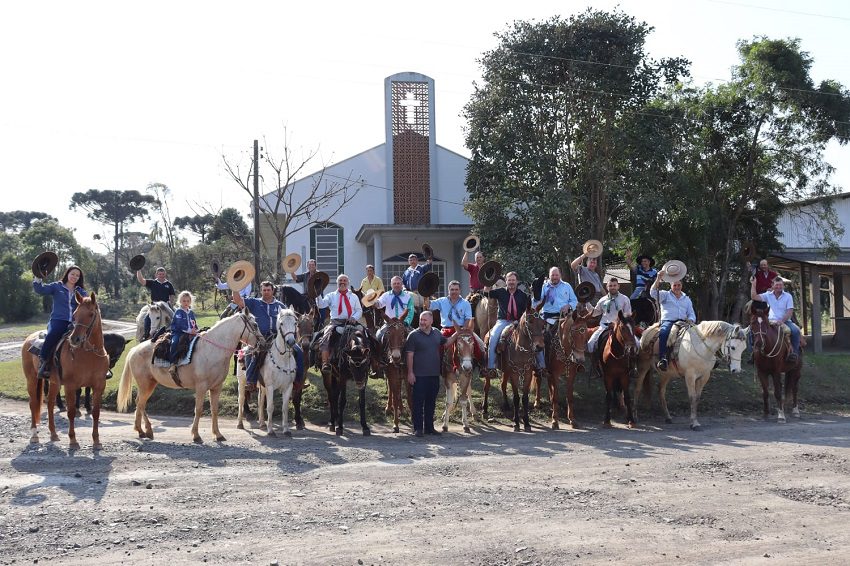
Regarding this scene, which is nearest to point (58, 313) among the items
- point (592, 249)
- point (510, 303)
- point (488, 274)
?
point (510, 303)

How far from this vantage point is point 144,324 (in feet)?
51.8

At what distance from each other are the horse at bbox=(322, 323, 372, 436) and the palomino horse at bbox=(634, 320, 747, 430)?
5326 mm

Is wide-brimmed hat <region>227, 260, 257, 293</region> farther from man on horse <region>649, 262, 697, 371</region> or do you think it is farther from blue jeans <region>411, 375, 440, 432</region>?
man on horse <region>649, 262, 697, 371</region>

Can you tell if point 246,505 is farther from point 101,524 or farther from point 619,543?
point 619,543

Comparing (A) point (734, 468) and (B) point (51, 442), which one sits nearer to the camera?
(A) point (734, 468)

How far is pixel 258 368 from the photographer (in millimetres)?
13469

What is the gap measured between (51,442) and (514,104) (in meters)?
14.6

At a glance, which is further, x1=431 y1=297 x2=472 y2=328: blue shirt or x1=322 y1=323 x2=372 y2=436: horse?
x1=431 y1=297 x2=472 y2=328: blue shirt

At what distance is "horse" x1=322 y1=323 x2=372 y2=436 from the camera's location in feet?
43.1

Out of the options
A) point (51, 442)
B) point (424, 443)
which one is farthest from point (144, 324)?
point (424, 443)

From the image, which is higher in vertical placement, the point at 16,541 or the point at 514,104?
the point at 514,104

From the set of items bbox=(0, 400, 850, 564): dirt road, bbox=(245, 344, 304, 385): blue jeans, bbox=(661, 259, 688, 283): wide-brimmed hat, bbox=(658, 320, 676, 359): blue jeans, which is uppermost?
bbox=(661, 259, 688, 283): wide-brimmed hat

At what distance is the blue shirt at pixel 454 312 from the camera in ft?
46.0

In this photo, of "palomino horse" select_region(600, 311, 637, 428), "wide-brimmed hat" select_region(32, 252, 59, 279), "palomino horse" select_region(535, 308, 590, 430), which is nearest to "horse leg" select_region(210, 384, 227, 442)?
"wide-brimmed hat" select_region(32, 252, 59, 279)
